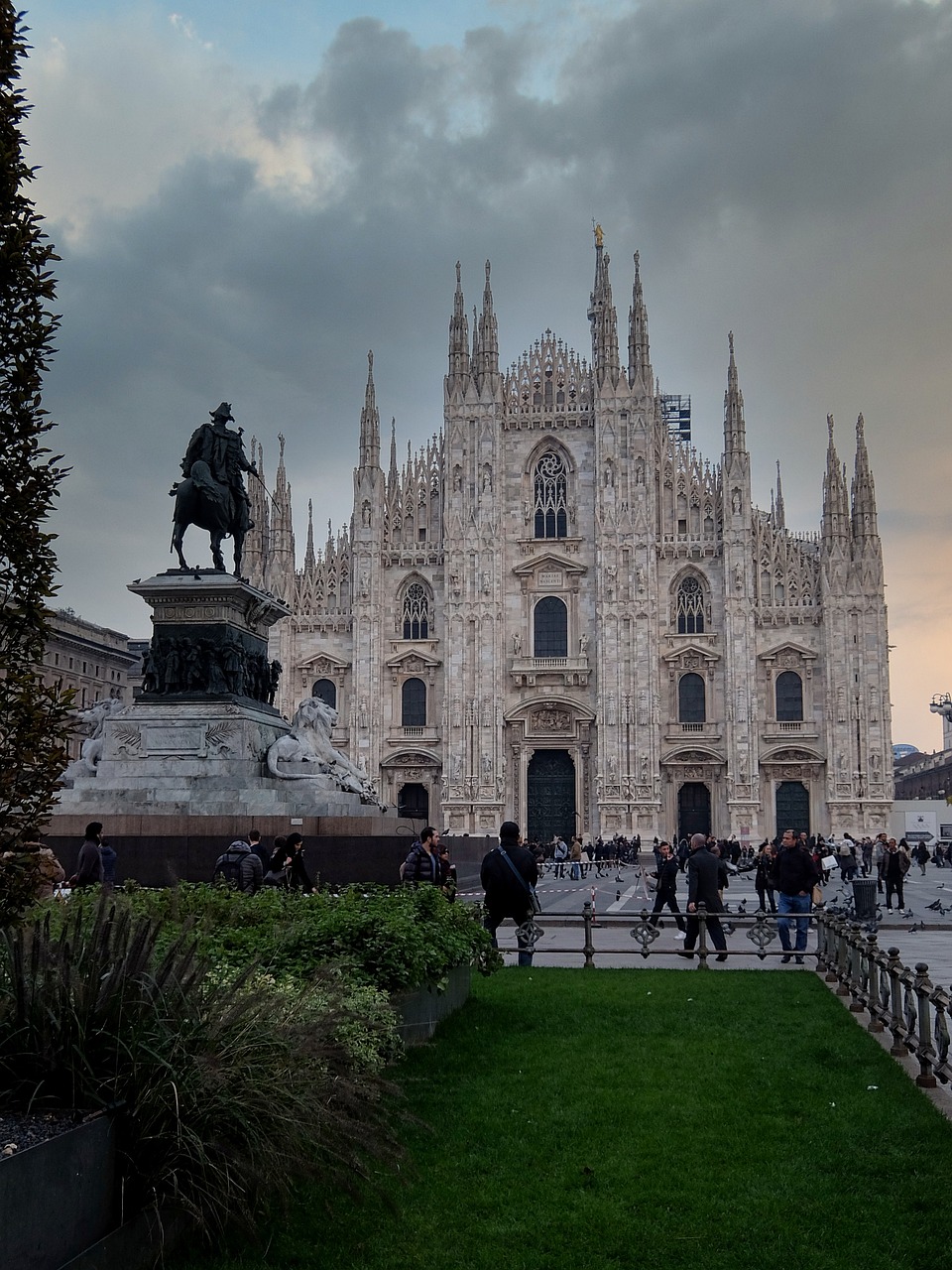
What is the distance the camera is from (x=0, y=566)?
17.0 ft

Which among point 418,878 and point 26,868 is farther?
point 418,878

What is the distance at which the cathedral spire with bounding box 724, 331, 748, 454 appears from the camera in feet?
163

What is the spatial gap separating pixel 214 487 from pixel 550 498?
35.6 m

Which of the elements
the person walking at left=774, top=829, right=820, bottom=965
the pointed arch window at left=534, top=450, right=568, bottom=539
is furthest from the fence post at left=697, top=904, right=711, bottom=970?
the pointed arch window at left=534, top=450, right=568, bottom=539

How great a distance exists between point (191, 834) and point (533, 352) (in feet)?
133

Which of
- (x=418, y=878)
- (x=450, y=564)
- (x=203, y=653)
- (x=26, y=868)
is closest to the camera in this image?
(x=26, y=868)

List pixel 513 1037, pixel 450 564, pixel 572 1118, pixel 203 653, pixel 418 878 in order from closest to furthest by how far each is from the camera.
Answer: pixel 572 1118
pixel 513 1037
pixel 418 878
pixel 203 653
pixel 450 564

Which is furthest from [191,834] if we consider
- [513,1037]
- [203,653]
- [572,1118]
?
[572,1118]

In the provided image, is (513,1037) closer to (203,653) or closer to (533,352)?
(203,653)

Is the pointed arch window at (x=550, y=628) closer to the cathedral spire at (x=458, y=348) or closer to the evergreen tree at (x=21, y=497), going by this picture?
the cathedral spire at (x=458, y=348)

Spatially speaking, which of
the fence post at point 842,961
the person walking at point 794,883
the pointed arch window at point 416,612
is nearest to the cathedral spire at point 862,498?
the pointed arch window at point 416,612

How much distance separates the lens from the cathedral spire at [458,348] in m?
51.4

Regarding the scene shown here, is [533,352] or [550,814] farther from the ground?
[533,352]

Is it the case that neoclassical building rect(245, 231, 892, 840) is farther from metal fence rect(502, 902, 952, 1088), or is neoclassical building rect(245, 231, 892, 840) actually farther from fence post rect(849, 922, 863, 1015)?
fence post rect(849, 922, 863, 1015)
